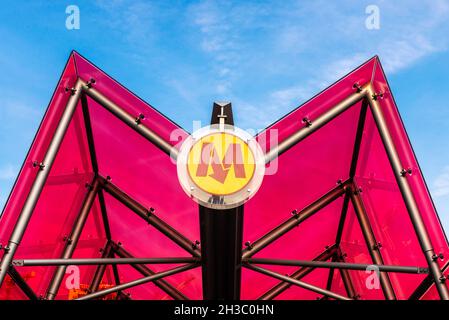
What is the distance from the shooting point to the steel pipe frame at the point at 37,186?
756 cm

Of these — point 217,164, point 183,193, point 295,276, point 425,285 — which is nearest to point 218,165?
point 217,164

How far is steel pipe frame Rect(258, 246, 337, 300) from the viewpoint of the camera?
39.8 ft

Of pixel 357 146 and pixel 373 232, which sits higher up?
pixel 357 146

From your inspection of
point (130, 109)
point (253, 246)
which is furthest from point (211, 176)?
point (253, 246)

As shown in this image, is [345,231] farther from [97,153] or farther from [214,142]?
[214,142]

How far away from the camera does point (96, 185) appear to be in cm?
1116

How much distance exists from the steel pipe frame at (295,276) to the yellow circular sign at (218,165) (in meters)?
6.10

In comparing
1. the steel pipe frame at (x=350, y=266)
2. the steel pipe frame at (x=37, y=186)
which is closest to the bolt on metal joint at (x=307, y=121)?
→ the steel pipe frame at (x=350, y=266)

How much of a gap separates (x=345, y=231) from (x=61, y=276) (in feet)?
19.9

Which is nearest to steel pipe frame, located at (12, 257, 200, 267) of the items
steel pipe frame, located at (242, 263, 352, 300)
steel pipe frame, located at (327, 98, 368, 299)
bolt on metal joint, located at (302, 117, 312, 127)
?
steel pipe frame, located at (242, 263, 352, 300)

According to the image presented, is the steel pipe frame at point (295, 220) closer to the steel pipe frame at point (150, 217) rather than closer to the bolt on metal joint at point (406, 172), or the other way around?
the steel pipe frame at point (150, 217)

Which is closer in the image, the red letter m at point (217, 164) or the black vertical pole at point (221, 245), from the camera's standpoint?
the red letter m at point (217, 164)

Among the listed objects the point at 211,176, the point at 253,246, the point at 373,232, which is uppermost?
the point at 373,232

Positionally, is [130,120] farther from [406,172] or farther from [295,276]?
[295,276]
